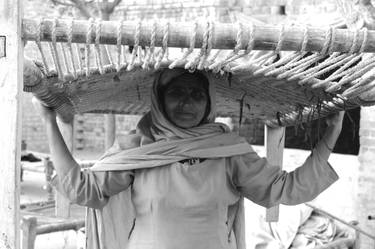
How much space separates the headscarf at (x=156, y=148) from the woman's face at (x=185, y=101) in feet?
0.08

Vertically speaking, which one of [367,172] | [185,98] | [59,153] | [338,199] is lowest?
[338,199]

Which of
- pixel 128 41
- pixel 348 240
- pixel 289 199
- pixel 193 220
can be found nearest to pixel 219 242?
pixel 193 220

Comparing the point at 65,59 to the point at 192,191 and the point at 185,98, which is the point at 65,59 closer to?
the point at 185,98

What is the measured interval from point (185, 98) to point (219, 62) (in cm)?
33

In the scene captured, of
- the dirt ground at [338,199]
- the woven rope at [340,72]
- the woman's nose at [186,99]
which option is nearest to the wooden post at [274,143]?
the dirt ground at [338,199]

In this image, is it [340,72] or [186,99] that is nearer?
[340,72]

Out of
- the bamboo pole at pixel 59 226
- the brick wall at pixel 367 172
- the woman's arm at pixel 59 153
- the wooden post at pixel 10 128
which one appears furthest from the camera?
the brick wall at pixel 367 172

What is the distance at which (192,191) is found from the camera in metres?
2.41

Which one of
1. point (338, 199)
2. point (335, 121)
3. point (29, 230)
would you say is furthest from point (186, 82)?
point (338, 199)

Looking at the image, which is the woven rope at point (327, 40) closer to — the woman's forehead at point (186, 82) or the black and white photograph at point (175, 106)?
the black and white photograph at point (175, 106)

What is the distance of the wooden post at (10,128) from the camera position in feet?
5.68

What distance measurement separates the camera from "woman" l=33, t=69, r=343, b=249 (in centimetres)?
241

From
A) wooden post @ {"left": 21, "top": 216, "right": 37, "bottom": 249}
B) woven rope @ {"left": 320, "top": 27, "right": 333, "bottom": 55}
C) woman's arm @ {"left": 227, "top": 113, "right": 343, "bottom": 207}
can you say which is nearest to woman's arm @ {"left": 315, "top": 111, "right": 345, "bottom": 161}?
woman's arm @ {"left": 227, "top": 113, "right": 343, "bottom": 207}

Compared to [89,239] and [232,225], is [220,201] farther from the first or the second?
[89,239]
